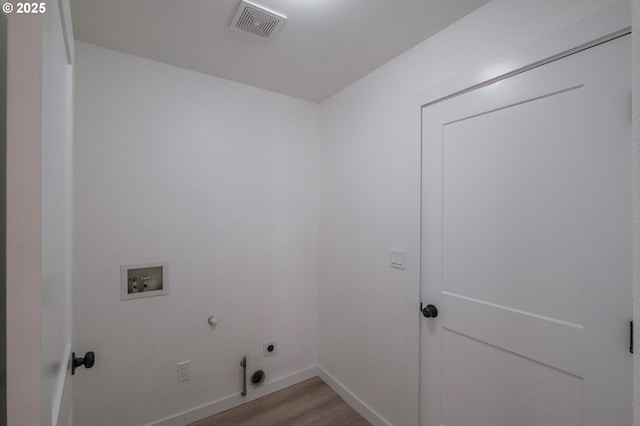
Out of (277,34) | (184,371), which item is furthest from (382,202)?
(184,371)

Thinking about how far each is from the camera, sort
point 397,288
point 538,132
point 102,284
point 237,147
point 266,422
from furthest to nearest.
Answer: point 237,147 < point 266,422 < point 397,288 < point 102,284 < point 538,132

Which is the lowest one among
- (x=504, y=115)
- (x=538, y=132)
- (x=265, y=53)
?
(x=538, y=132)

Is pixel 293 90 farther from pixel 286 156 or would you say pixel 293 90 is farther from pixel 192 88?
pixel 192 88

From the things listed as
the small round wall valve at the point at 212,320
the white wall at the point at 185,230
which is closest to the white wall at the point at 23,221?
the white wall at the point at 185,230

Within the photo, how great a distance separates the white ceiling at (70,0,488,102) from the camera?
1.34m

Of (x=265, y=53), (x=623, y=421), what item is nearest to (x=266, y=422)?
(x=623, y=421)

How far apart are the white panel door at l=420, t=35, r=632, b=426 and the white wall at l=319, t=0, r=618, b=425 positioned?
151 millimetres

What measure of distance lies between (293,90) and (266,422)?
2550 millimetres

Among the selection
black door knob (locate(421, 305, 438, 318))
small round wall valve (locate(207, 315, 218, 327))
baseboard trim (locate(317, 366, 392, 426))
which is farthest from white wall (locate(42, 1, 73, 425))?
baseboard trim (locate(317, 366, 392, 426))

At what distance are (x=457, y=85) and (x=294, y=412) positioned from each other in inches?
95.0

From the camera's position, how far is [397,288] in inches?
69.1

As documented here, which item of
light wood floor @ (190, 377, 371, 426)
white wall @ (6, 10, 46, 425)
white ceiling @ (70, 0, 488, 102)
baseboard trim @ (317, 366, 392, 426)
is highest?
white ceiling @ (70, 0, 488, 102)

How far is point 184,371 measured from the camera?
187cm

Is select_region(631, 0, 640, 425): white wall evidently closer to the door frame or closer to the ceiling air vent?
the door frame
